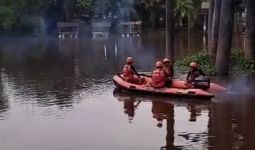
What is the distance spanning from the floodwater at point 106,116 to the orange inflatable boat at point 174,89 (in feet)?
0.68

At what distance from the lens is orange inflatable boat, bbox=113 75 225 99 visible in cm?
1746

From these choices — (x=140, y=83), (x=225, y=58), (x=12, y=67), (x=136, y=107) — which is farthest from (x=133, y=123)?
(x=12, y=67)

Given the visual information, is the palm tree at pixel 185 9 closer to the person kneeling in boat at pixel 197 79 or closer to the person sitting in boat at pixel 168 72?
the person sitting in boat at pixel 168 72

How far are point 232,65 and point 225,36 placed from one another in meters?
2.75

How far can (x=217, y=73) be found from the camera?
72.8ft

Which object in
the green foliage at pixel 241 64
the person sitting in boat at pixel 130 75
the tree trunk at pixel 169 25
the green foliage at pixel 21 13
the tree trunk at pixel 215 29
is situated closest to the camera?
the person sitting in boat at pixel 130 75

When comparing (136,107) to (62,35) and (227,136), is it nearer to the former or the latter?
(227,136)

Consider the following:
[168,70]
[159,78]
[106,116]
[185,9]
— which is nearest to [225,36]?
[168,70]

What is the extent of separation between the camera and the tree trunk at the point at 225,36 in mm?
21516

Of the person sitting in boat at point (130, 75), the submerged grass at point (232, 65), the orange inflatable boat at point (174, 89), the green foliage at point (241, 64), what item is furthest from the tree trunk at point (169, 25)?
the orange inflatable boat at point (174, 89)

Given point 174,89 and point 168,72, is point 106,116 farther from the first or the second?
point 168,72

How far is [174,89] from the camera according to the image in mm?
18000

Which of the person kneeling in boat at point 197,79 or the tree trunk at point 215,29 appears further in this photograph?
the tree trunk at point 215,29

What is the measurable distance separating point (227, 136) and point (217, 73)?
9.34 meters
